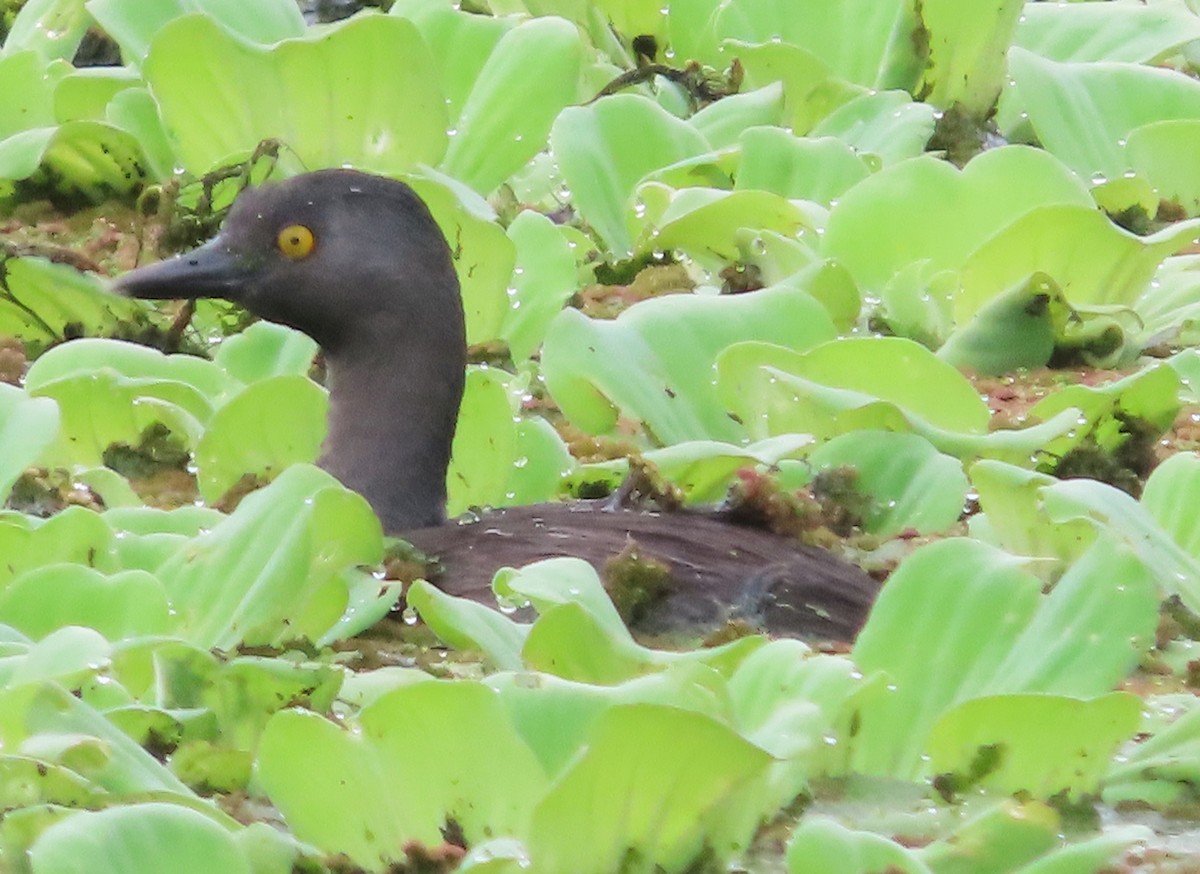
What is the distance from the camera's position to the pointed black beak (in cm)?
376

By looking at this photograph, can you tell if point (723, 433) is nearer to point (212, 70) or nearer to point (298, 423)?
point (298, 423)

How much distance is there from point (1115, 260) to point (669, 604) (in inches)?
47.8

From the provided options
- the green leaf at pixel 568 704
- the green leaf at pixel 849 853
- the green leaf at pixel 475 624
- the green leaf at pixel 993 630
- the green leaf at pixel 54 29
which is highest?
the green leaf at pixel 849 853

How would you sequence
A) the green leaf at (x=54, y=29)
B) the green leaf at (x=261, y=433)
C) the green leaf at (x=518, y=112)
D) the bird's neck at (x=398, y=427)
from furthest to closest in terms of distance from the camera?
the green leaf at (x=54, y=29) < the green leaf at (x=518, y=112) < the bird's neck at (x=398, y=427) < the green leaf at (x=261, y=433)

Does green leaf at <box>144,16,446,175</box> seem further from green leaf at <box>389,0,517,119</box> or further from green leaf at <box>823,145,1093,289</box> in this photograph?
green leaf at <box>823,145,1093,289</box>

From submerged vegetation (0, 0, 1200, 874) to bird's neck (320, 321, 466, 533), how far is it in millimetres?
56

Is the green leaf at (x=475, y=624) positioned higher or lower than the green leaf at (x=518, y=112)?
higher

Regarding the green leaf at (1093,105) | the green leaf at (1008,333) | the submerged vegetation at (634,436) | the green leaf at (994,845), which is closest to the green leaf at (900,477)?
the submerged vegetation at (634,436)

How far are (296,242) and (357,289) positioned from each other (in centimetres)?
11

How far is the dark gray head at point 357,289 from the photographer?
3.67 m

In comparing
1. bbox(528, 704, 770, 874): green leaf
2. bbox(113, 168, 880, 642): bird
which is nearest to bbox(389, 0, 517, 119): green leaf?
bbox(113, 168, 880, 642): bird

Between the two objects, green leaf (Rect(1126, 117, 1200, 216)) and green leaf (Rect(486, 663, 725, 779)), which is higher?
green leaf (Rect(486, 663, 725, 779))

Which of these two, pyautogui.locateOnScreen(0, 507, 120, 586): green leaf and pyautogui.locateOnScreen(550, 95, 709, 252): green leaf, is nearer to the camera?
pyautogui.locateOnScreen(0, 507, 120, 586): green leaf

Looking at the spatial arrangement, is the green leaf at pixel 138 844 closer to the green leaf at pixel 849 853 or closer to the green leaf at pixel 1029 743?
the green leaf at pixel 849 853
